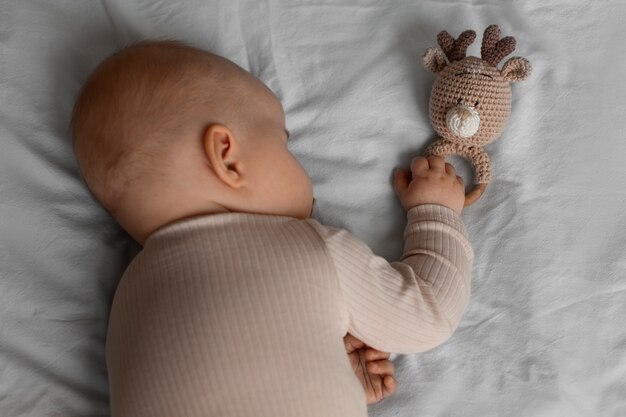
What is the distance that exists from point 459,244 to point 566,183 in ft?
0.74

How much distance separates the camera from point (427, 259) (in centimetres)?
106

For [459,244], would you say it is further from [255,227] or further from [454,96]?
[255,227]

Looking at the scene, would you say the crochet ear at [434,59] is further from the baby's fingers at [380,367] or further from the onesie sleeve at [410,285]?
the baby's fingers at [380,367]

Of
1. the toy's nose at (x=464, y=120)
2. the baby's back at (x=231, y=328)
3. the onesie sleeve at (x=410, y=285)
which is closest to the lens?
the baby's back at (x=231, y=328)

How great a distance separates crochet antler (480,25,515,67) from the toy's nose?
0.38 feet

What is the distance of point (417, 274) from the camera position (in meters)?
1.05

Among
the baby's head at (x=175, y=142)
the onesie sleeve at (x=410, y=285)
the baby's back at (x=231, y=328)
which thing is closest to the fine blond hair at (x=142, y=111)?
the baby's head at (x=175, y=142)

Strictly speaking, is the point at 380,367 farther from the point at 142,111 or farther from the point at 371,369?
the point at 142,111

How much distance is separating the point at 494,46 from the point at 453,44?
0.07 metres

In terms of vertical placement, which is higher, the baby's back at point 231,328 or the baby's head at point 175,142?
the baby's head at point 175,142

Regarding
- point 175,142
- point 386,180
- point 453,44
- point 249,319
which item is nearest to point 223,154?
point 175,142

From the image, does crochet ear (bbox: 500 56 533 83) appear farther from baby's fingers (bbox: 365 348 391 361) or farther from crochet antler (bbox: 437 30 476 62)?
baby's fingers (bbox: 365 348 391 361)

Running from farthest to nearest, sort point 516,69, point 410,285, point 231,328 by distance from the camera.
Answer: point 516,69
point 410,285
point 231,328

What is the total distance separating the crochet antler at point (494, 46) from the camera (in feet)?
3.71
